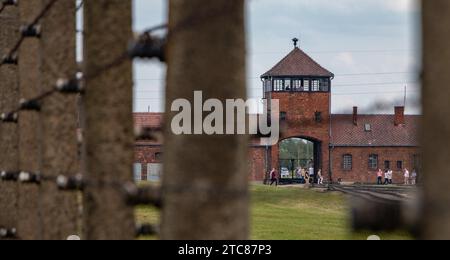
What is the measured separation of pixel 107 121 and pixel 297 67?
79.1 meters

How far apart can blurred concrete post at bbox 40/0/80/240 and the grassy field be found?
15.2 m

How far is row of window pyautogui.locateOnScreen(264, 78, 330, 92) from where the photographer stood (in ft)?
268

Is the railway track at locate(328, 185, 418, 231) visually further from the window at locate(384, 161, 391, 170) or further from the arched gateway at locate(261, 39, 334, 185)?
the window at locate(384, 161, 391, 170)

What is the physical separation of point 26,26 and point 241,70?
3591 mm

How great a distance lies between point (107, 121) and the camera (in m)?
4.91

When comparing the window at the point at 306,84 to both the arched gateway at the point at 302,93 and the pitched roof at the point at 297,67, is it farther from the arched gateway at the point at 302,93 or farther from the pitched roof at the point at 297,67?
the pitched roof at the point at 297,67

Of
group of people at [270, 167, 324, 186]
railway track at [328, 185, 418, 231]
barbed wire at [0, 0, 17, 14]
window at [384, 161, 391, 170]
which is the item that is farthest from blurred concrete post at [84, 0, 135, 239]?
window at [384, 161, 391, 170]

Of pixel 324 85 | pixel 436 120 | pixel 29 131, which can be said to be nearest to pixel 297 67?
pixel 324 85

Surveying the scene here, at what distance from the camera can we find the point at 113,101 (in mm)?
4965

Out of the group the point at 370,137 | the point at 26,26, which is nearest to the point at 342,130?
the point at 370,137

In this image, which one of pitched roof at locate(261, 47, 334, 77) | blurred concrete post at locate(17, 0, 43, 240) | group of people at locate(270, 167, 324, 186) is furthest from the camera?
pitched roof at locate(261, 47, 334, 77)

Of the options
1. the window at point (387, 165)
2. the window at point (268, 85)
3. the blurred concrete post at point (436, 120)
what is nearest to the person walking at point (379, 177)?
the window at point (387, 165)
